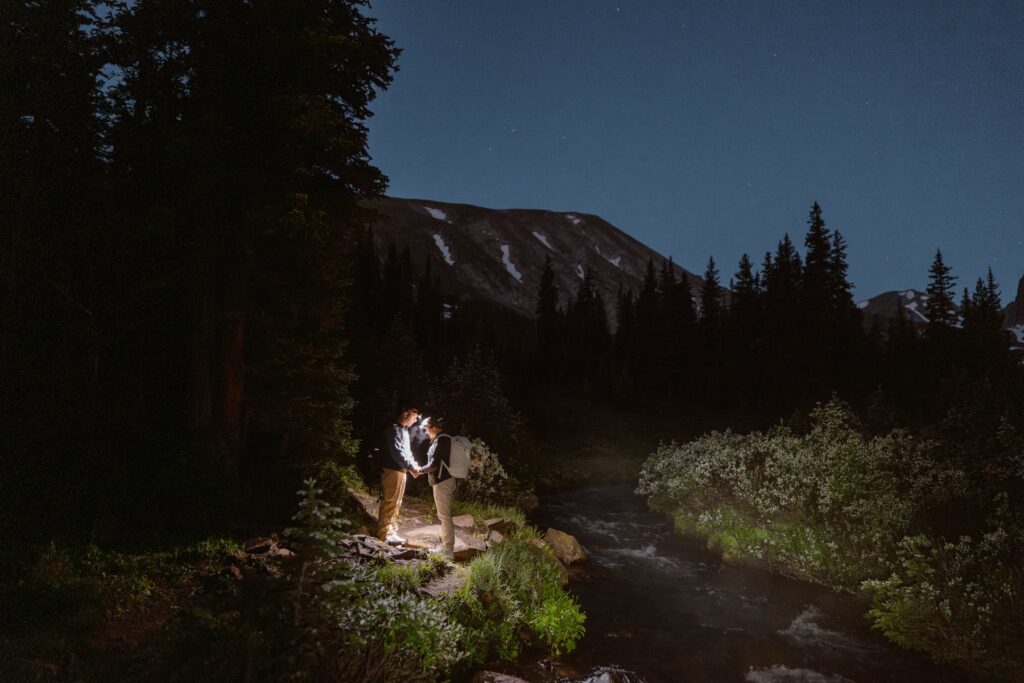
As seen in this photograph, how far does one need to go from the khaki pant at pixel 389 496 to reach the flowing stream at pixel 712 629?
3.95 meters

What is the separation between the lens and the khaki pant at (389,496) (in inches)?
427

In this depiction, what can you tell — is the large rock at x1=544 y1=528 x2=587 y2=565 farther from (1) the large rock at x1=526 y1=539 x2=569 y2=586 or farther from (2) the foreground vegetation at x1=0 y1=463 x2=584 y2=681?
(2) the foreground vegetation at x1=0 y1=463 x2=584 y2=681

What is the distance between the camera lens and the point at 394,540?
11.1 m

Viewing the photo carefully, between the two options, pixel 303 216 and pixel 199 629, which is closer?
pixel 199 629

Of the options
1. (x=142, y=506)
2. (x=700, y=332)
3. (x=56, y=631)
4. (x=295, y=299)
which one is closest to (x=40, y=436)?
(x=142, y=506)

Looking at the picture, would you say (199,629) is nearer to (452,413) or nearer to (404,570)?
(404,570)

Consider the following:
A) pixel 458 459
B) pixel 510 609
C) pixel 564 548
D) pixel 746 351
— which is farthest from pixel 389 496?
pixel 746 351

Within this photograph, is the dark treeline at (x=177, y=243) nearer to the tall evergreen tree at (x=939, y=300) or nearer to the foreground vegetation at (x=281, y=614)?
the foreground vegetation at (x=281, y=614)

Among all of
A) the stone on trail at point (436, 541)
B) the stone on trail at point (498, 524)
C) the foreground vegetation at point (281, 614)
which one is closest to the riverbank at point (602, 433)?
the stone on trail at point (498, 524)

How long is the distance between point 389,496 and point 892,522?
11776 millimetres

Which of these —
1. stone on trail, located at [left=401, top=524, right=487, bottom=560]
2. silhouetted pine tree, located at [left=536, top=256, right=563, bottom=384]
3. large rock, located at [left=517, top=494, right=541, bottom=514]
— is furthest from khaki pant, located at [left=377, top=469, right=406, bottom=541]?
silhouetted pine tree, located at [left=536, top=256, right=563, bottom=384]

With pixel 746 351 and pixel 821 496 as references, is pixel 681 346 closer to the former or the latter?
pixel 746 351

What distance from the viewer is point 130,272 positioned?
41.5ft

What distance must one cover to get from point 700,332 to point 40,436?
230 ft
